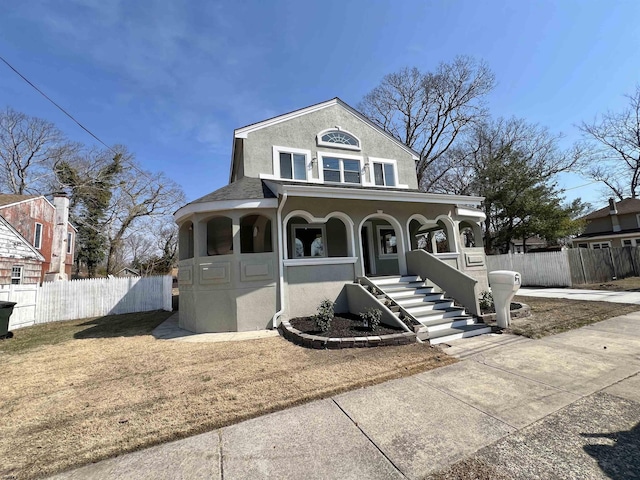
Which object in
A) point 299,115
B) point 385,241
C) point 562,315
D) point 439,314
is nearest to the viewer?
point 439,314

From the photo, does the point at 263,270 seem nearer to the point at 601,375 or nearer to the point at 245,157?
the point at 245,157

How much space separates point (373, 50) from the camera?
12.2 metres

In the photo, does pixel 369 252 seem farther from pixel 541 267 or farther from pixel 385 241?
pixel 541 267

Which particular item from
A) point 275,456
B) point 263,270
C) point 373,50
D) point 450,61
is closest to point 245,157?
point 263,270

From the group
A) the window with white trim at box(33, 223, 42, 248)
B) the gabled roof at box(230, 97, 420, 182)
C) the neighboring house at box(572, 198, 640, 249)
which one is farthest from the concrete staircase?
→ the neighboring house at box(572, 198, 640, 249)

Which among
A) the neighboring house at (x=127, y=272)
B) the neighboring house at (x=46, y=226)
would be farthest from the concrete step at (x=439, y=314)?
the neighboring house at (x=127, y=272)

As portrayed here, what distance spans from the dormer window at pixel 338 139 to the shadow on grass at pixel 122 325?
923 centimetres

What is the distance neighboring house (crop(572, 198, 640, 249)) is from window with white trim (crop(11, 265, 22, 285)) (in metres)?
38.6

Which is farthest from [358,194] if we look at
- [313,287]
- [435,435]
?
[435,435]

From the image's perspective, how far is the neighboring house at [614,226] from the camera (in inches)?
942

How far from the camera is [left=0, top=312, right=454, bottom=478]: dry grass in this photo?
283 cm

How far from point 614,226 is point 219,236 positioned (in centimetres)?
3458

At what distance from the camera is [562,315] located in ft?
25.7

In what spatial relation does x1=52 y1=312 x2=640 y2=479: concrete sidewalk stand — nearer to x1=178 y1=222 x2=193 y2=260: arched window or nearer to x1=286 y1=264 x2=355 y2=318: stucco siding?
x1=286 y1=264 x2=355 y2=318: stucco siding
